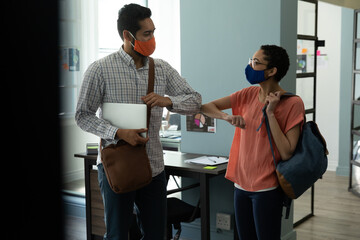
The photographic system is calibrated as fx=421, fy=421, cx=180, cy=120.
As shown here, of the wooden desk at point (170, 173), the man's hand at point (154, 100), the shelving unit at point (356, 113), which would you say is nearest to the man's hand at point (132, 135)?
the man's hand at point (154, 100)

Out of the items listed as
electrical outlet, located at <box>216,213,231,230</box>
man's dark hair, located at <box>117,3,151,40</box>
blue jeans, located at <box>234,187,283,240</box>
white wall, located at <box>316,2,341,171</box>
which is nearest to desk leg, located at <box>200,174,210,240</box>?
electrical outlet, located at <box>216,213,231,230</box>

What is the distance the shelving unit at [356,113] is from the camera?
14.4ft

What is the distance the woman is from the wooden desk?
2.22 feet

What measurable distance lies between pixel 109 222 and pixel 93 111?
0.45 meters

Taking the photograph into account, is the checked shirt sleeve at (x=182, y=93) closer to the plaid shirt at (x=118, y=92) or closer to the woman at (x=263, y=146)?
the plaid shirt at (x=118, y=92)

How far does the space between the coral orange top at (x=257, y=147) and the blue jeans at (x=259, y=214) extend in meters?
0.04

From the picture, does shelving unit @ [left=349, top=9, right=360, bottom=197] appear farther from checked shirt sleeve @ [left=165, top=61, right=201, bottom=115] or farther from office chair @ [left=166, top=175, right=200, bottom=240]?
checked shirt sleeve @ [left=165, top=61, right=201, bottom=115]

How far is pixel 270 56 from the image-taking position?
1.76 metres

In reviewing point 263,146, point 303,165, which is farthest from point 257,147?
point 303,165

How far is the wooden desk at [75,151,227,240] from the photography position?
8.18 ft

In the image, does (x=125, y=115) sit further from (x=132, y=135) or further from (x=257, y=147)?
(x=257, y=147)

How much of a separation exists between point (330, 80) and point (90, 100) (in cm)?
468

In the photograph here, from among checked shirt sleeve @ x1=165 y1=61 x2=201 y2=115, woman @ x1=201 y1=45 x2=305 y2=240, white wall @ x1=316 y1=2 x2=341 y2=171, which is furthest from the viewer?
white wall @ x1=316 y1=2 x2=341 y2=171

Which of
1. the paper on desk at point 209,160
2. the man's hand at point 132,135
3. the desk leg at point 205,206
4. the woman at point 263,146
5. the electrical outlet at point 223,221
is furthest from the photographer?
the electrical outlet at point 223,221
